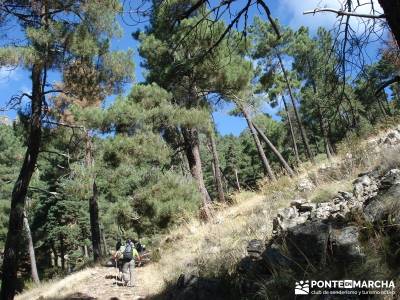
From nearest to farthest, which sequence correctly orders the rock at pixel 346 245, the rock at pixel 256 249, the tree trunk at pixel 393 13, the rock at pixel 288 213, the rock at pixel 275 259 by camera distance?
the tree trunk at pixel 393 13 < the rock at pixel 346 245 < the rock at pixel 275 259 < the rock at pixel 256 249 < the rock at pixel 288 213

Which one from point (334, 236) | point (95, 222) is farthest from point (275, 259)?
point (95, 222)

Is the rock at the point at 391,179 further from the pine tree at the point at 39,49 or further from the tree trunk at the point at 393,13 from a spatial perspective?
the pine tree at the point at 39,49

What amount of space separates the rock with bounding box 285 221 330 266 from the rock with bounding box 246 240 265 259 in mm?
840

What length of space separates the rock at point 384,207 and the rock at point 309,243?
1.72ft

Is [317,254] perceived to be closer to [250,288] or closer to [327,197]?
[250,288]

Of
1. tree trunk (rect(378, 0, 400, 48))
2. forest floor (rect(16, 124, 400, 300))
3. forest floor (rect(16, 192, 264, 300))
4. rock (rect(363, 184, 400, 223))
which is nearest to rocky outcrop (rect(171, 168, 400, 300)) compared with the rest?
rock (rect(363, 184, 400, 223))

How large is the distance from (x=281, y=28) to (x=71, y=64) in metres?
21.1

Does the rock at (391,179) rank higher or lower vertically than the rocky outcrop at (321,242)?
higher

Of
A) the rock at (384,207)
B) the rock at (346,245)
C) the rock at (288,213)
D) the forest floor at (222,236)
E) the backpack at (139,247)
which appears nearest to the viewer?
the rock at (346,245)

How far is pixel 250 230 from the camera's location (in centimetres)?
833

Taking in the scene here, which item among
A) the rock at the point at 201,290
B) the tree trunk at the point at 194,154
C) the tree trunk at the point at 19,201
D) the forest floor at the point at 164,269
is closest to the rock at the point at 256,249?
the rock at the point at 201,290

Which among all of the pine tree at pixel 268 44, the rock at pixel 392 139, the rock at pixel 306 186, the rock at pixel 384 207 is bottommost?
the rock at pixel 384 207

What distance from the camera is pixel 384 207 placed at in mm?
4910

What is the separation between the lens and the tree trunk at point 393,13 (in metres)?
2.73
